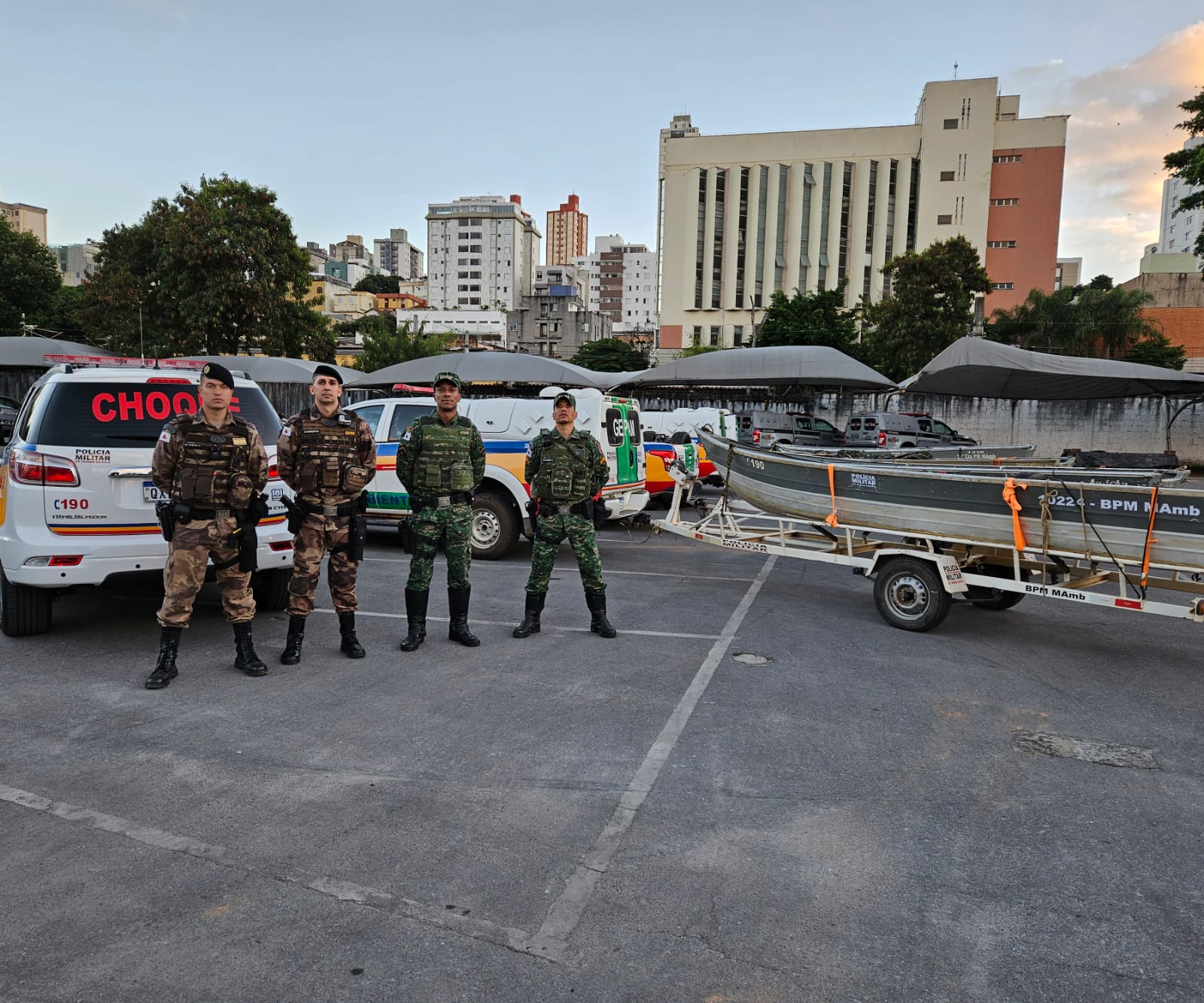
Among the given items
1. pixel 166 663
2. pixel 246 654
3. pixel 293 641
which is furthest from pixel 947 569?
pixel 166 663

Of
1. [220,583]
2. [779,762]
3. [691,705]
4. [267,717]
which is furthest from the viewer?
[220,583]

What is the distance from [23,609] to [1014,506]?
284 inches

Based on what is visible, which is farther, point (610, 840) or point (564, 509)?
point (564, 509)

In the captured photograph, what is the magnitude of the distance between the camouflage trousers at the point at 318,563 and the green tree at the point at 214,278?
82.6 ft

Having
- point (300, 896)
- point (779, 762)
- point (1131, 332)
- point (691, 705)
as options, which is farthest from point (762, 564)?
point (1131, 332)

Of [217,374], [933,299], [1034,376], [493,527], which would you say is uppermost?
[933,299]

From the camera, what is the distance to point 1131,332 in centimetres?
4206

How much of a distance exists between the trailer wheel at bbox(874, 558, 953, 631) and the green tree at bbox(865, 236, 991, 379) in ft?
102

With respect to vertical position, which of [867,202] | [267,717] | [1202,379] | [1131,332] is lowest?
[267,717]

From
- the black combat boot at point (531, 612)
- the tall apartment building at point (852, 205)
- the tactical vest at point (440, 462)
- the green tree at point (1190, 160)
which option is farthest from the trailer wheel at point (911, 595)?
the tall apartment building at point (852, 205)

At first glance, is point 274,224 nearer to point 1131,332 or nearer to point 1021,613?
point 1021,613

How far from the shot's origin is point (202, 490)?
496 cm

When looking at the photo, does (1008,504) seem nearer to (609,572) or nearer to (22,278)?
(609,572)

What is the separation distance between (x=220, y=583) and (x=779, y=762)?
359 centimetres
